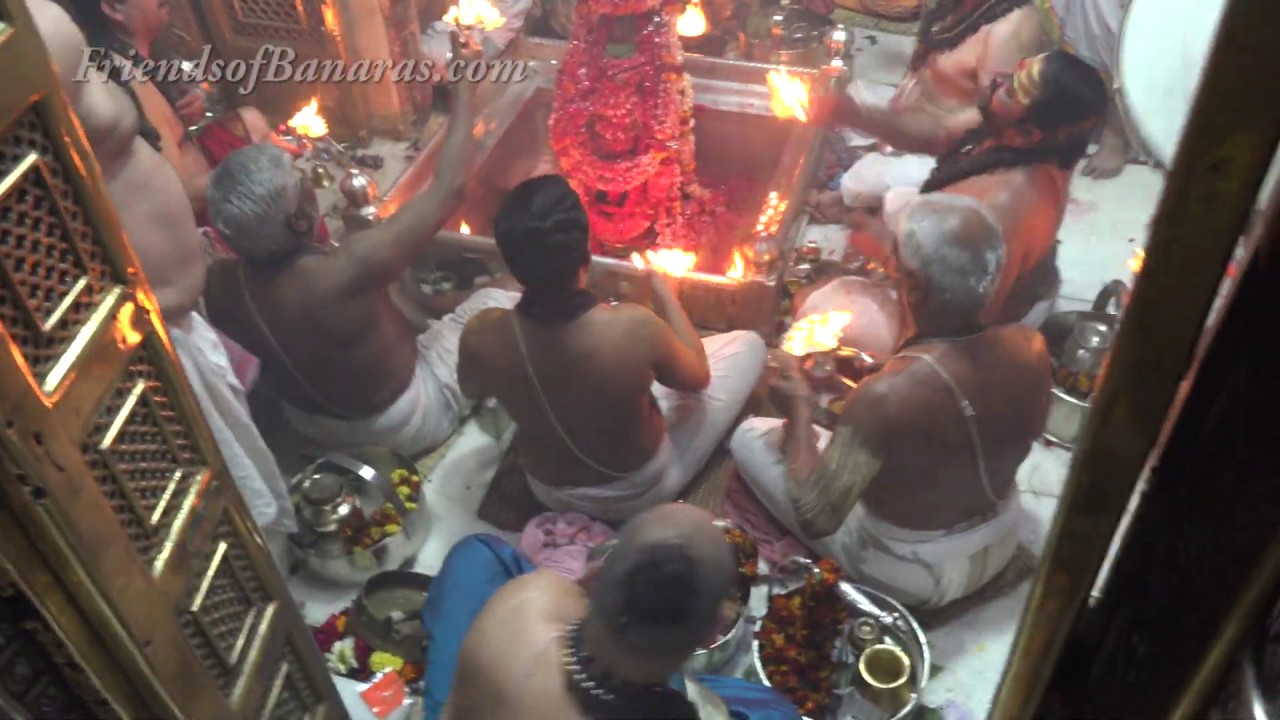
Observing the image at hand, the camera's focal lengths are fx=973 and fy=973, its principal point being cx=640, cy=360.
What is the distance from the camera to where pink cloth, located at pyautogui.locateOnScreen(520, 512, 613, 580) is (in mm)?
1988

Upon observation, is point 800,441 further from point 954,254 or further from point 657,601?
point 657,601

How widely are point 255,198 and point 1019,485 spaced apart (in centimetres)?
160

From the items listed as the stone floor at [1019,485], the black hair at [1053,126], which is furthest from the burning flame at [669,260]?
the black hair at [1053,126]

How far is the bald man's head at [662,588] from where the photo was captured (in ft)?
3.57

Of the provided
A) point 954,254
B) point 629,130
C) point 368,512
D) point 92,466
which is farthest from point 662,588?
point 629,130

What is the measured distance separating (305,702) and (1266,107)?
4.71ft

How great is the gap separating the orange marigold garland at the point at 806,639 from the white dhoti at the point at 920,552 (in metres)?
0.11

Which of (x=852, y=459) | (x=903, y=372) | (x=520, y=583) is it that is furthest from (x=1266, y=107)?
(x=852, y=459)

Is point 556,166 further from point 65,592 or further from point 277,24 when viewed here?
point 65,592

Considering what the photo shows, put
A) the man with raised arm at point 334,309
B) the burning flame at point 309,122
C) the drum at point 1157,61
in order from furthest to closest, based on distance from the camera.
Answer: the burning flame at point 309,122, the man with raised arm at point 334,309, the drum at point 1157,61

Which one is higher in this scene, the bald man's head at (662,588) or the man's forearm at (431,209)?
the bald man's head at (662,588)

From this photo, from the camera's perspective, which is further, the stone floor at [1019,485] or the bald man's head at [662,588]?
the stone floor at [1019,485]

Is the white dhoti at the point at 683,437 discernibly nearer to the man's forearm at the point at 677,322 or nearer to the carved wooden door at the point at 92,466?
the man's forearm at the point at 677,322

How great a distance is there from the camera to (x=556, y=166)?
108 inches
